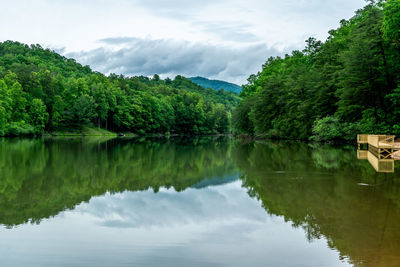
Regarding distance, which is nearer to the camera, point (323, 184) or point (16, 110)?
point (323, 184)

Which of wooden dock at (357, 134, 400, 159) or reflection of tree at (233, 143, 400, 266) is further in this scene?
wooden dock at (357, 134, 400, 159)

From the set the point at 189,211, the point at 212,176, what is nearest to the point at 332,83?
the point at 212,176

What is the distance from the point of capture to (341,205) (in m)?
10.4

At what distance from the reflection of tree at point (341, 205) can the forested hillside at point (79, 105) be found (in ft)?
176

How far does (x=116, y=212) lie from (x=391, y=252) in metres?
6.13

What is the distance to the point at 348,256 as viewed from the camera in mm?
6469

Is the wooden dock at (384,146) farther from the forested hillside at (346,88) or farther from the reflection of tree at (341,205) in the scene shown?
the forested hillside at (346,88)

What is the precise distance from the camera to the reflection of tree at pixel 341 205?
699 centimetres

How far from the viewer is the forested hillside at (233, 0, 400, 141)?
3372 cm

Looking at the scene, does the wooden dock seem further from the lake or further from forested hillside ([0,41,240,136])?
forested hillside ([0,41,240,136])

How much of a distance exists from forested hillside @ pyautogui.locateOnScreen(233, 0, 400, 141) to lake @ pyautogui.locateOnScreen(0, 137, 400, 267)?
66.0ft

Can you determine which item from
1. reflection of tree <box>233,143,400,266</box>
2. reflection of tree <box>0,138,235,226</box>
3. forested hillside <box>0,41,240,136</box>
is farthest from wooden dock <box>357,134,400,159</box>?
forested hillside <box>0,41,240,136</box>

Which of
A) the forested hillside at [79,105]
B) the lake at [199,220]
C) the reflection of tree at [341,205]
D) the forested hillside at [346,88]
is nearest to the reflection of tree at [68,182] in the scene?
the lake at [199,220]

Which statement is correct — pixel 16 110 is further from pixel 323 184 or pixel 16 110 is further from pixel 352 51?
pixel 323 184
